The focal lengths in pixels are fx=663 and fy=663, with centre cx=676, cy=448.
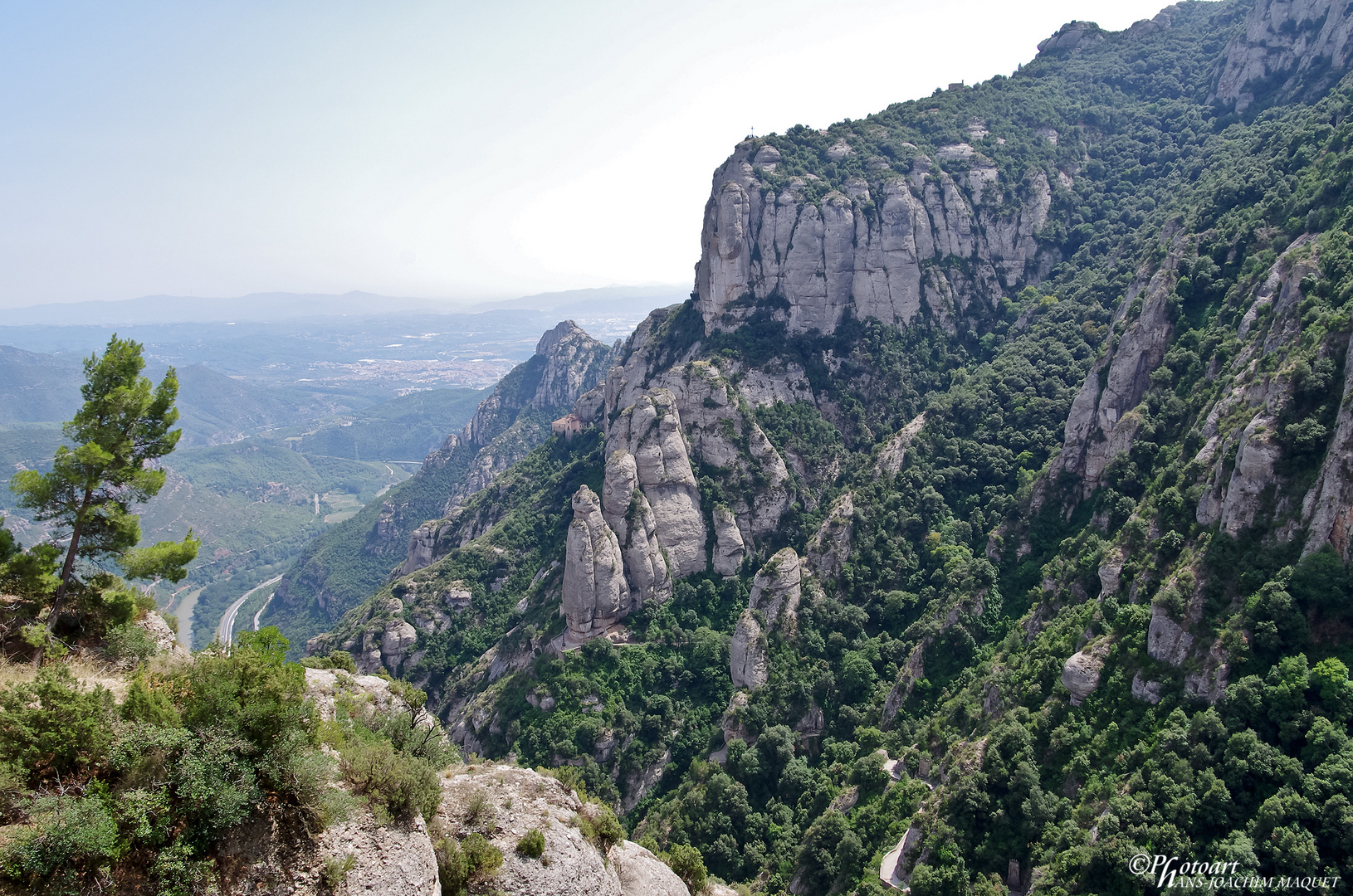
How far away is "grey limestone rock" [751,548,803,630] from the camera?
7025 cm

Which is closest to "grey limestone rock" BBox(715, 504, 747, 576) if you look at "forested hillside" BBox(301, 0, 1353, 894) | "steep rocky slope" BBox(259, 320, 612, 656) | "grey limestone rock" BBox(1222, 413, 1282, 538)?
"forested hillside" BBox(301, 0, 1353, 894)

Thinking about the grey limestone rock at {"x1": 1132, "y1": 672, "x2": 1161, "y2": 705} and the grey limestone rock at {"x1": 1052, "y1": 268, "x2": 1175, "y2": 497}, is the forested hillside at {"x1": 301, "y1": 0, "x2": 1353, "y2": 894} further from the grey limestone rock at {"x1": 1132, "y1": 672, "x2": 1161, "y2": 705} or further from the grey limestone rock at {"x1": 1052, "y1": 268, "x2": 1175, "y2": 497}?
the grey limestone rock at {"x1": 1052, "y1": 268, "x2": 1175, "y2": 497}

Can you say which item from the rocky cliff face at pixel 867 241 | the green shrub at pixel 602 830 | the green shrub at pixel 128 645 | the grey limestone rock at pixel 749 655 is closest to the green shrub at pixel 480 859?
the green shrub at pixel 602 830

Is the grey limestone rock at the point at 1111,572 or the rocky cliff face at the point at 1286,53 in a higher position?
the rocky cliff face at the point at 1286,53

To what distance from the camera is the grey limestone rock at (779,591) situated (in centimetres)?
7025

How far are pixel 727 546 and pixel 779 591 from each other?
12.4 metres

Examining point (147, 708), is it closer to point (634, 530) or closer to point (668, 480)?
point (634, 530)

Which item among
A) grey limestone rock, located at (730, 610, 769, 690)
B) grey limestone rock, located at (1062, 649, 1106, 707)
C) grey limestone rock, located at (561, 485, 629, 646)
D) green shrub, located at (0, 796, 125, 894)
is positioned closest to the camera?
green shrub, located at (0, 796, 125, 894)

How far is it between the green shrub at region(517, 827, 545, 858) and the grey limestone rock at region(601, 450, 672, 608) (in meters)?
52.7

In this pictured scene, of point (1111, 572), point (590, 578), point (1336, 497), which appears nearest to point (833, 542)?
point (590, 578)

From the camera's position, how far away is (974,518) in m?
74.5

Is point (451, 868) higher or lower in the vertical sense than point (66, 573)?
lower

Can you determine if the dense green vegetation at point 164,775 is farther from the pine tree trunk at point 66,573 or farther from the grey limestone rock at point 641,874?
the grey limestone rock at point 641,874

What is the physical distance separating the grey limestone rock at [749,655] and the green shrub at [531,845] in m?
45.0
